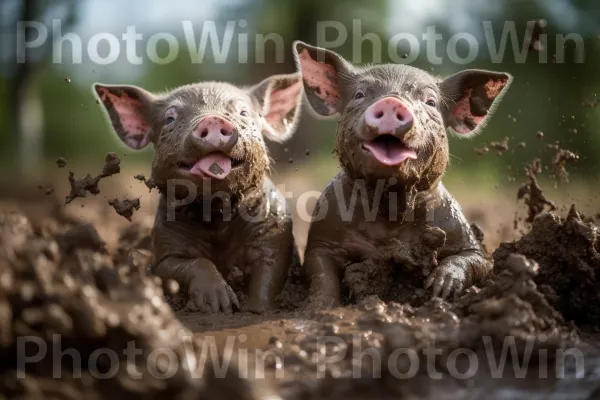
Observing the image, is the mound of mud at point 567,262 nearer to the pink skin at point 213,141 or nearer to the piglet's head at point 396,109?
the piglet's head at point 396,109

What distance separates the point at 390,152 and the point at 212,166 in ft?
3.76

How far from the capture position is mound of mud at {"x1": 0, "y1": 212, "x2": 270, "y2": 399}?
2.82 metres

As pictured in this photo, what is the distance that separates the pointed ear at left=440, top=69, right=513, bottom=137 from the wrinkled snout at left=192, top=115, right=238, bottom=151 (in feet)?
5.29

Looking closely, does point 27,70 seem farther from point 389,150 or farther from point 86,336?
point 86,336

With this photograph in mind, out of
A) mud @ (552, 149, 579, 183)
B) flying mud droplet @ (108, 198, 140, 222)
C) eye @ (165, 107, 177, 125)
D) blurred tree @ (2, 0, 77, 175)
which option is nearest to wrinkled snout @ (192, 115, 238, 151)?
eye @ (165, 107, 177, 125)

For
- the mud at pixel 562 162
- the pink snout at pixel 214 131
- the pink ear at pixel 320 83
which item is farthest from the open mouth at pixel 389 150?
the mud at pixel 562 162

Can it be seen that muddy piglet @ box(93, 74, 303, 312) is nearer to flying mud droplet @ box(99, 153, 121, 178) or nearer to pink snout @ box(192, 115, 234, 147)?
pink snout @ box(192, 115, 234, 147)

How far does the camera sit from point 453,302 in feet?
14.9

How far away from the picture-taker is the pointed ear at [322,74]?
217 inches

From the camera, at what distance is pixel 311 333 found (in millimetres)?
4027

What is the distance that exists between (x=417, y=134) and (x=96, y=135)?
24.7 metres

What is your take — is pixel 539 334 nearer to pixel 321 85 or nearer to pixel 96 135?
pixel 321 85

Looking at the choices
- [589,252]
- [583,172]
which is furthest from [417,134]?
[583,172]

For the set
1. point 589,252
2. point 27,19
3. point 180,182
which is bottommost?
point 589,252
